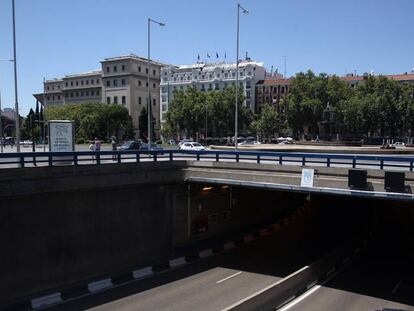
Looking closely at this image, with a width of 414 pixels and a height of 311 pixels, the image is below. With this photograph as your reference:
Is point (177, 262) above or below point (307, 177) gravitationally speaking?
below

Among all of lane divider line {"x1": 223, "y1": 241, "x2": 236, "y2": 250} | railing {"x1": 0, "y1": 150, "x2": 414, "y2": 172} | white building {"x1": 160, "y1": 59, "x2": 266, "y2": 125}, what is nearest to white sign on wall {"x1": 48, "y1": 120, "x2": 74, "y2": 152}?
railing {"x1": 0, "y1": 150, "x2": 414, "y2": 172}

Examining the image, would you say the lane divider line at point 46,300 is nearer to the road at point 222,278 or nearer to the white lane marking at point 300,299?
the road at point 222,278

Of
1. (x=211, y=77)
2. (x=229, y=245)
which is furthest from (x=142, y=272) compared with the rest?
(x=211, y=77)

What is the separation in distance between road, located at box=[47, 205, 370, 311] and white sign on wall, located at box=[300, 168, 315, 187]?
489 centimetres

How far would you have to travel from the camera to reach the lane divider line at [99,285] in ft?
59.3

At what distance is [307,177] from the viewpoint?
61.0 feet

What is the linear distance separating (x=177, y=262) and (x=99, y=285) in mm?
4799

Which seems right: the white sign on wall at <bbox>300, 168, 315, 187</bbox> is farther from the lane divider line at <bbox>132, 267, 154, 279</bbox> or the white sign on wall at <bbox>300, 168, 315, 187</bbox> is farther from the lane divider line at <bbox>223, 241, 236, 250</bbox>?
the lane divider line at <bbox>132, 267, 154, 279</bbox>

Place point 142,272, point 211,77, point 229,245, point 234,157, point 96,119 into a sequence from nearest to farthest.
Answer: point 142,272 < point 234,157 < point 229,245 < point 96,119 < point 211,77

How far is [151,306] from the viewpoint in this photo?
53.9ft

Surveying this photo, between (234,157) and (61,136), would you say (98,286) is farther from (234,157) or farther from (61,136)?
(234,157)

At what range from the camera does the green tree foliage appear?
4333 inches

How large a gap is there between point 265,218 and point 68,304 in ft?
57.6

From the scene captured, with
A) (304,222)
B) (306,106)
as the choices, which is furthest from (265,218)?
(306,106)
